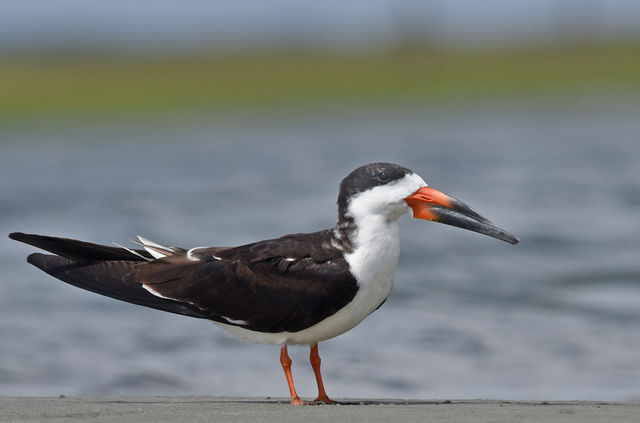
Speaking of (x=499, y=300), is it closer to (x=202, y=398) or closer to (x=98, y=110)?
(x=202, y=398)

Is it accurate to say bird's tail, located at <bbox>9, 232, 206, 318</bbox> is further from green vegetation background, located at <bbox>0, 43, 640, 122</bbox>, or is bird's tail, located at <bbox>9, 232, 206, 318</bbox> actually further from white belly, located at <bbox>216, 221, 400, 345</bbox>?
green vegetation background, located at <bbox>0, 43, 640, 122</bbox>

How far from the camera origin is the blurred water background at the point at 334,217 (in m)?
7.75

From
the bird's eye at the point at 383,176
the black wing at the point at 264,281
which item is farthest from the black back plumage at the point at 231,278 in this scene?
the bird's eye at the point at 383,176

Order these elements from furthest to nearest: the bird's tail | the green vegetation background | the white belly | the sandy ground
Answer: the green vegetation background, the bird's tail, the white belly, the sandy ground

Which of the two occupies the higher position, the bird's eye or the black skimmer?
the bird's eye

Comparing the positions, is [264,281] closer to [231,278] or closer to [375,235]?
Result: [231,278]

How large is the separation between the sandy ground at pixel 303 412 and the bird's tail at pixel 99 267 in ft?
1.88

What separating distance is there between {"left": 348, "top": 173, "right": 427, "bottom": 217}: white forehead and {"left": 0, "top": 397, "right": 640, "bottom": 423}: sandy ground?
3.28 feet

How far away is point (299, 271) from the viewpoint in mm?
5594

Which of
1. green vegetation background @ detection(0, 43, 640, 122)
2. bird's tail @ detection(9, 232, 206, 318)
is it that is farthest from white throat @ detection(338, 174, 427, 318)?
green vegetation background @ detection(0, 43, 640, 122)

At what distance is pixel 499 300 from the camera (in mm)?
9938

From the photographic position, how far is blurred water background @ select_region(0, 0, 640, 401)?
7754 mm

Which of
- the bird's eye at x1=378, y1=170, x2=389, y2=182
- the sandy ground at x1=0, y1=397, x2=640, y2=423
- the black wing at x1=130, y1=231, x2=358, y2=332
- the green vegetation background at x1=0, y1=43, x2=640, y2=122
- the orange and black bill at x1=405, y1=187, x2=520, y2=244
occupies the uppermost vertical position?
the green vegetation background at x1=0, y1=43, x2=640, y2=122

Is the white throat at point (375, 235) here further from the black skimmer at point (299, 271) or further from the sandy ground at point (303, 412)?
the sandy ground at point (303, 412)
